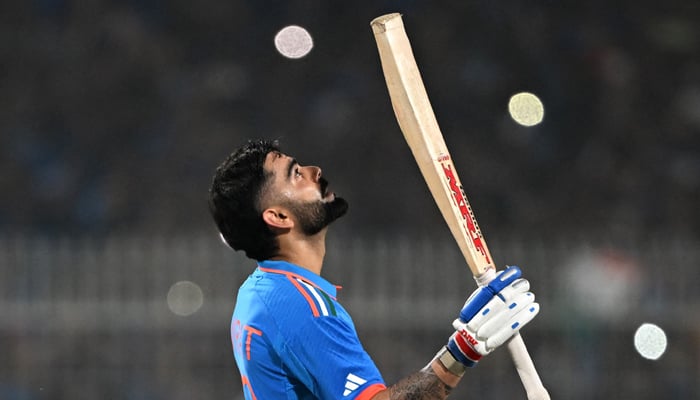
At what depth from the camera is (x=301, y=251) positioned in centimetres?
265

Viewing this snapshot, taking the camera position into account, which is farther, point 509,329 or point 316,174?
point 316,174

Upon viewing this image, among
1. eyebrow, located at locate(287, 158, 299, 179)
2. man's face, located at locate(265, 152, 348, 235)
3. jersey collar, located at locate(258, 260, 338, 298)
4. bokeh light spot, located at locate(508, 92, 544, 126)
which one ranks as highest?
bokeh light spot, located at locate(508, 92, 544, 126)

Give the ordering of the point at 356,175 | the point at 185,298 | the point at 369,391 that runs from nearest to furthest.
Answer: the point at 369,391 → the point at 185,298 → the point at 356,175

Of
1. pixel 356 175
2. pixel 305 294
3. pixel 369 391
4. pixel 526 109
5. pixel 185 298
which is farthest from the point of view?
pixel 526 109

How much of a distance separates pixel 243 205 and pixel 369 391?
590 mm

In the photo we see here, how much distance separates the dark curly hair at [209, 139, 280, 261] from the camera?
2.64m

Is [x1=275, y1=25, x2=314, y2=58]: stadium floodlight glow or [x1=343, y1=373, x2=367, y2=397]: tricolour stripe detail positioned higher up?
[x1=275, y1=25, x2=314, y2=58]: stadium floodlight glow

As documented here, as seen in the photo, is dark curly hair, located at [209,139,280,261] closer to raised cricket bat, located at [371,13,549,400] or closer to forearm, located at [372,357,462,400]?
raised cricket bat, located at [371,13,549,400]

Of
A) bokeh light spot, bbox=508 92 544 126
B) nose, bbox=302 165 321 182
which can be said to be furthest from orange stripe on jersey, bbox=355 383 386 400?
bokeh light spot, bbox=508 92 544 126

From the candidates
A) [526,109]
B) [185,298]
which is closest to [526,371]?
[185,298]

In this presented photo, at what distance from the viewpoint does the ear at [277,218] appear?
2.62 m

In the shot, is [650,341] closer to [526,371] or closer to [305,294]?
[526,371]

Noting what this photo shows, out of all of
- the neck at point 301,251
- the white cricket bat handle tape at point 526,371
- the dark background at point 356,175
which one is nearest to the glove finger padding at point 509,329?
the white cricket bat handle tape at point 526,371

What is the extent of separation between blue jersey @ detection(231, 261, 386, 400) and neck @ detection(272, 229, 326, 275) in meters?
0.07
